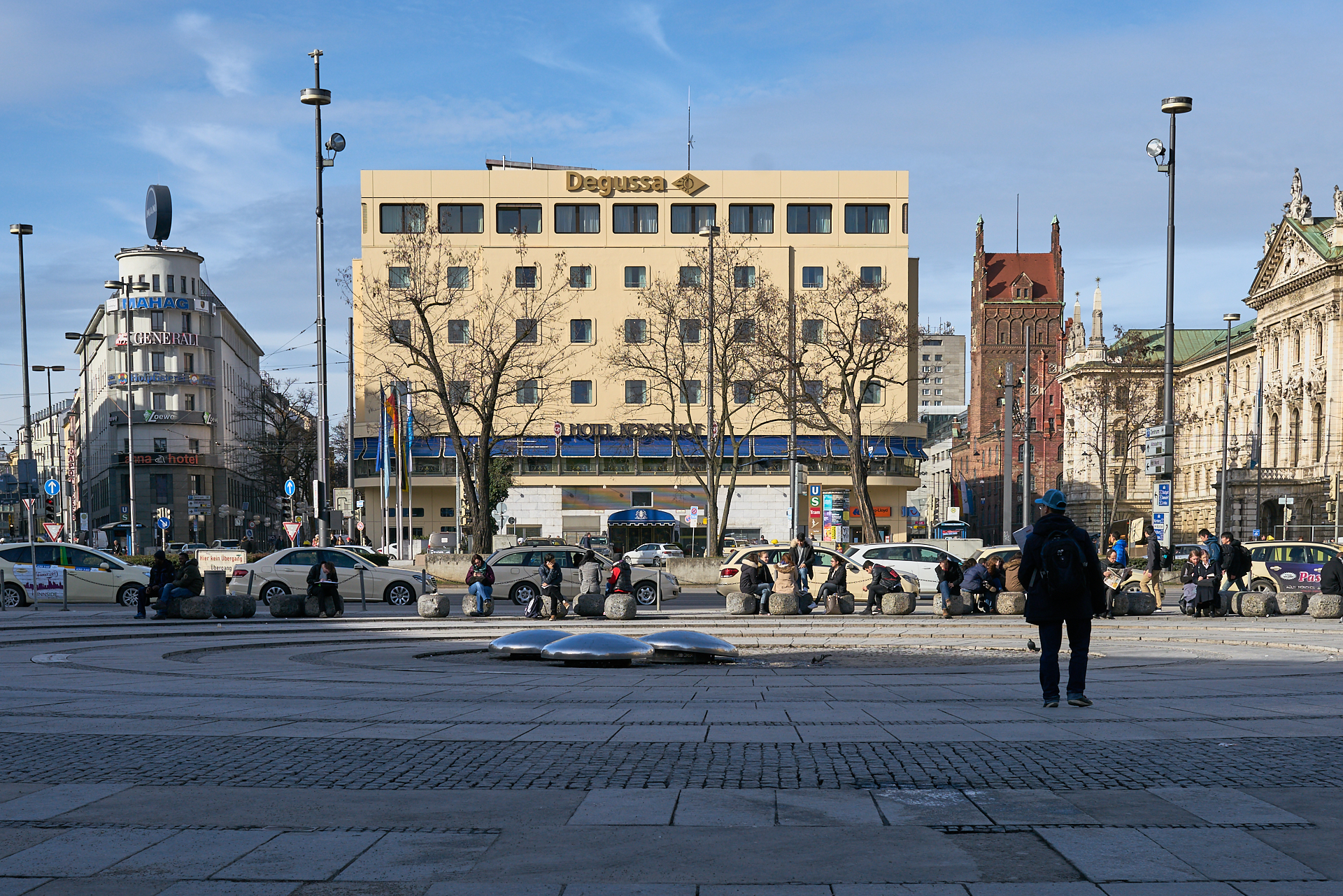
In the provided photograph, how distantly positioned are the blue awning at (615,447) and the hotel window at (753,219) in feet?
47.4

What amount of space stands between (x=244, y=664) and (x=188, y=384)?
8751 centimetres

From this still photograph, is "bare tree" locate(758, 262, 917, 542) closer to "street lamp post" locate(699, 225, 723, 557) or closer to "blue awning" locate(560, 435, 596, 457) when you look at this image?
"street lamp post" locate(699, 225, 723, 557)

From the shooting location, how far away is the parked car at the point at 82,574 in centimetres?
2861

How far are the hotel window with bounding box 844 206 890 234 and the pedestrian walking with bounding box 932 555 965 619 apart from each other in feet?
170

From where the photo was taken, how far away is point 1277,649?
1767 centimetres

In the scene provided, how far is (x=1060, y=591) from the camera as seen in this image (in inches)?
401

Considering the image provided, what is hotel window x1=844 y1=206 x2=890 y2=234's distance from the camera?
249 ft

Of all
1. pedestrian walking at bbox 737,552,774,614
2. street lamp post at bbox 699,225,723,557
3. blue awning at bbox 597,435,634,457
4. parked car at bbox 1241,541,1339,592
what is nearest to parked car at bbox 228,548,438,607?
pedestrian walking at bbox 737,552,774,614

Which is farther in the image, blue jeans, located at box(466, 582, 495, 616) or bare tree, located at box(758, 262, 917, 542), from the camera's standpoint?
bare tree, located at box(758, 262, 917, 542)

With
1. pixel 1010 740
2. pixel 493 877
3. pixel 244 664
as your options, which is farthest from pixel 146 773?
pixel 244 664

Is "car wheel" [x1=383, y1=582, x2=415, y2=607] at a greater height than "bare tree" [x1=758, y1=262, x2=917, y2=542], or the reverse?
"bare tree" [x1=758, y1=262, x2=917, y2=542]

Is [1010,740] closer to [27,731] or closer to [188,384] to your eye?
[27,731]

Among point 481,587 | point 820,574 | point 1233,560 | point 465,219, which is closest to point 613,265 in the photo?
point 465,219

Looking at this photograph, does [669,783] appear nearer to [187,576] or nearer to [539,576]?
[187,576]
